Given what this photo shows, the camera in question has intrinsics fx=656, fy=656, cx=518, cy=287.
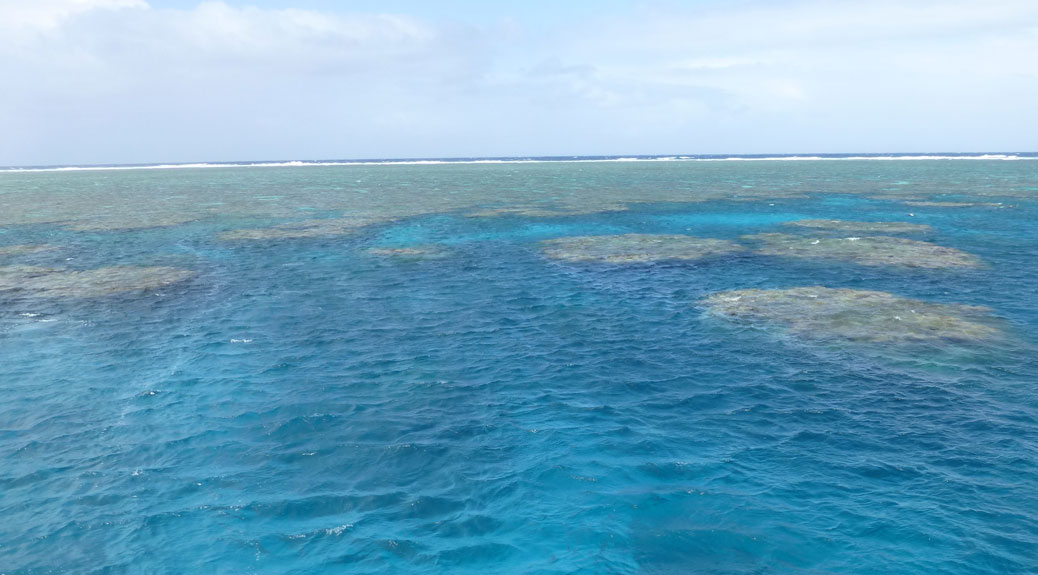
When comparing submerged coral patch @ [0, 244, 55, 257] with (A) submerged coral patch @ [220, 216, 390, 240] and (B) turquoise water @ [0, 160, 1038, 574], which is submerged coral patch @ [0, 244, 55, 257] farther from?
(B) turquoise water @ [0, 160, 1038, 574]

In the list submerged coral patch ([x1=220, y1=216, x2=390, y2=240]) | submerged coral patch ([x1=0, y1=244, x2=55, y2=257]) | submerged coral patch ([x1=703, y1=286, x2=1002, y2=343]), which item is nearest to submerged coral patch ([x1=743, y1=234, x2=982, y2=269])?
submerged coral patch ([x1=703, y1=286, x2=1002, y2=343])

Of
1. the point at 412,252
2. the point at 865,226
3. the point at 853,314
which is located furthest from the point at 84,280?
the point at 865,226

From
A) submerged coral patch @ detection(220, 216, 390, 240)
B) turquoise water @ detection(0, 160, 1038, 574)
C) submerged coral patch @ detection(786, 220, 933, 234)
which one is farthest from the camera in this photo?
submerged coral patch @ detection(220, 216, 390, 240)

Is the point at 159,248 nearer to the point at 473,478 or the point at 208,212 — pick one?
the point at 208,212

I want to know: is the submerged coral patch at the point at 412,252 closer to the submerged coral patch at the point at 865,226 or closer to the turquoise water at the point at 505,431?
the turquoise water at the point at 505,431

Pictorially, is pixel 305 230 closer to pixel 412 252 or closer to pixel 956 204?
pixel 412 252

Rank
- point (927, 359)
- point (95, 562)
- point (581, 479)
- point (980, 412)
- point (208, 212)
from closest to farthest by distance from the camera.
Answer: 1. point (95, 562)
2. point (581, 479)
3. point (980, 412)
4. point (927, 359)
5. point (208, 212)

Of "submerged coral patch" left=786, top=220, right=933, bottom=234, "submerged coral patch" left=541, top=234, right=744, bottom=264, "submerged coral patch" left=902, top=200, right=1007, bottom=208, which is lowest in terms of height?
"submerged coral patch" left=541, top=234, right=744, bottom=264

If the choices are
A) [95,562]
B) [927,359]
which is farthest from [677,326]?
[95,562]
